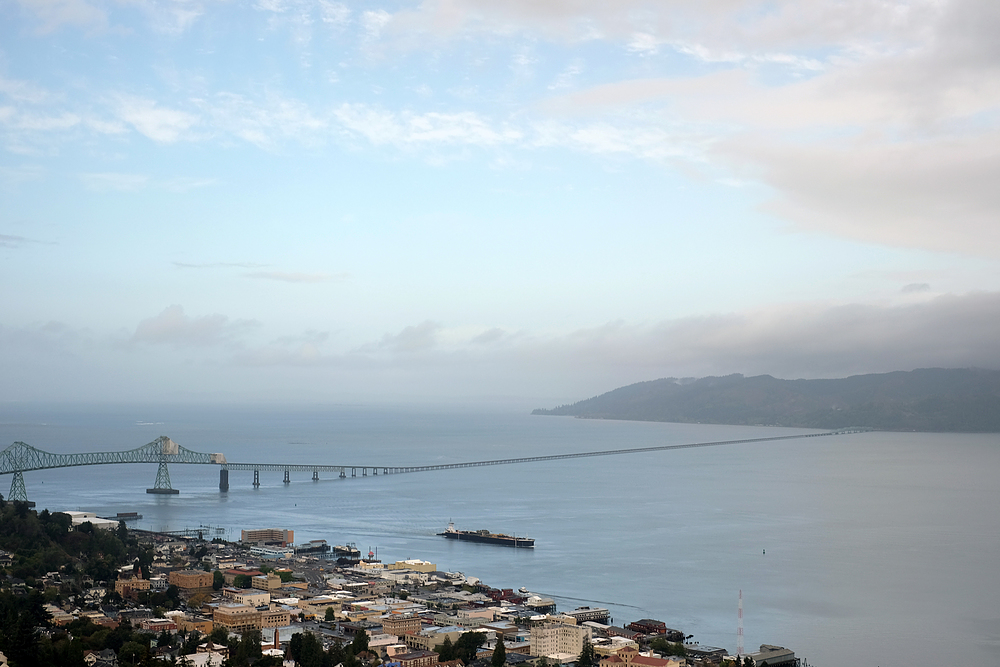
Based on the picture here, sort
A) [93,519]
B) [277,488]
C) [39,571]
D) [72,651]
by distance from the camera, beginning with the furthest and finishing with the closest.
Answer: [277,488] < [93,519] < [39,571] < [72,651]

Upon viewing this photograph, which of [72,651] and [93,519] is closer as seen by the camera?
[72,651]

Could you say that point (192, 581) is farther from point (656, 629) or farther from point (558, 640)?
point (656, 629)

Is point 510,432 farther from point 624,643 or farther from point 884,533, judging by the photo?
point 624,643

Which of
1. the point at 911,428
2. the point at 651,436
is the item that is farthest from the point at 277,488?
the point at 911,428

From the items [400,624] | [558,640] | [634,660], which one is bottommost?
[634,660]

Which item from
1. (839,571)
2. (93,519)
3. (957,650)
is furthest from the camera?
(93,519)

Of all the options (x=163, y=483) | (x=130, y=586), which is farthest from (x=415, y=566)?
(x=163, y=483)
